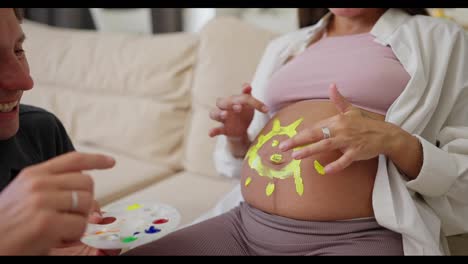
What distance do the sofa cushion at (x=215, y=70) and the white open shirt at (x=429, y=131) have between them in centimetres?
59

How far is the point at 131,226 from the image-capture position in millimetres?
885

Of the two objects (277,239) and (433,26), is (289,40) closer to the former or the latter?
(433,26)

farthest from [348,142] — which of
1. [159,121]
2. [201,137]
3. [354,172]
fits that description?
[159,121]

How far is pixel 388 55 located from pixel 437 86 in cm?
13

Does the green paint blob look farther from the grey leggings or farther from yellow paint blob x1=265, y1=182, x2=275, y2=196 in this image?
yellow paint blob x1=265, y1=182, x2=275, y2=196

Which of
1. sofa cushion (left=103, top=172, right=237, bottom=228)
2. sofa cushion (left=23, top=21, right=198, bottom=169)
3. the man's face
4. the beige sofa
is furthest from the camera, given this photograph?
sofa cushion (left=23, top=21, right=198, bottom=169)

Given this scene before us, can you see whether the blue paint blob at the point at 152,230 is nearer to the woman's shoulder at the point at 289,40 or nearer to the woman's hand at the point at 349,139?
the woman's hand at the point at 349,139

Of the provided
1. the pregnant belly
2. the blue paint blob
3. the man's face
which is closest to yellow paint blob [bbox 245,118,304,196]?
the pregnant belly

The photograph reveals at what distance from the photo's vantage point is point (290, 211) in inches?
34.1

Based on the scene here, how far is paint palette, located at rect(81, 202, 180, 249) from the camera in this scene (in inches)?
31.4

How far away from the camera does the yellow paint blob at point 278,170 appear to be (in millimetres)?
877

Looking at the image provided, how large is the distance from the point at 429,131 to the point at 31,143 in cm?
76

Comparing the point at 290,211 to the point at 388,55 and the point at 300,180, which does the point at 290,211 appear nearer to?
the point at 300,180

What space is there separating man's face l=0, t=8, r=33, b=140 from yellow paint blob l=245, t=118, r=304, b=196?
0.44 meters
